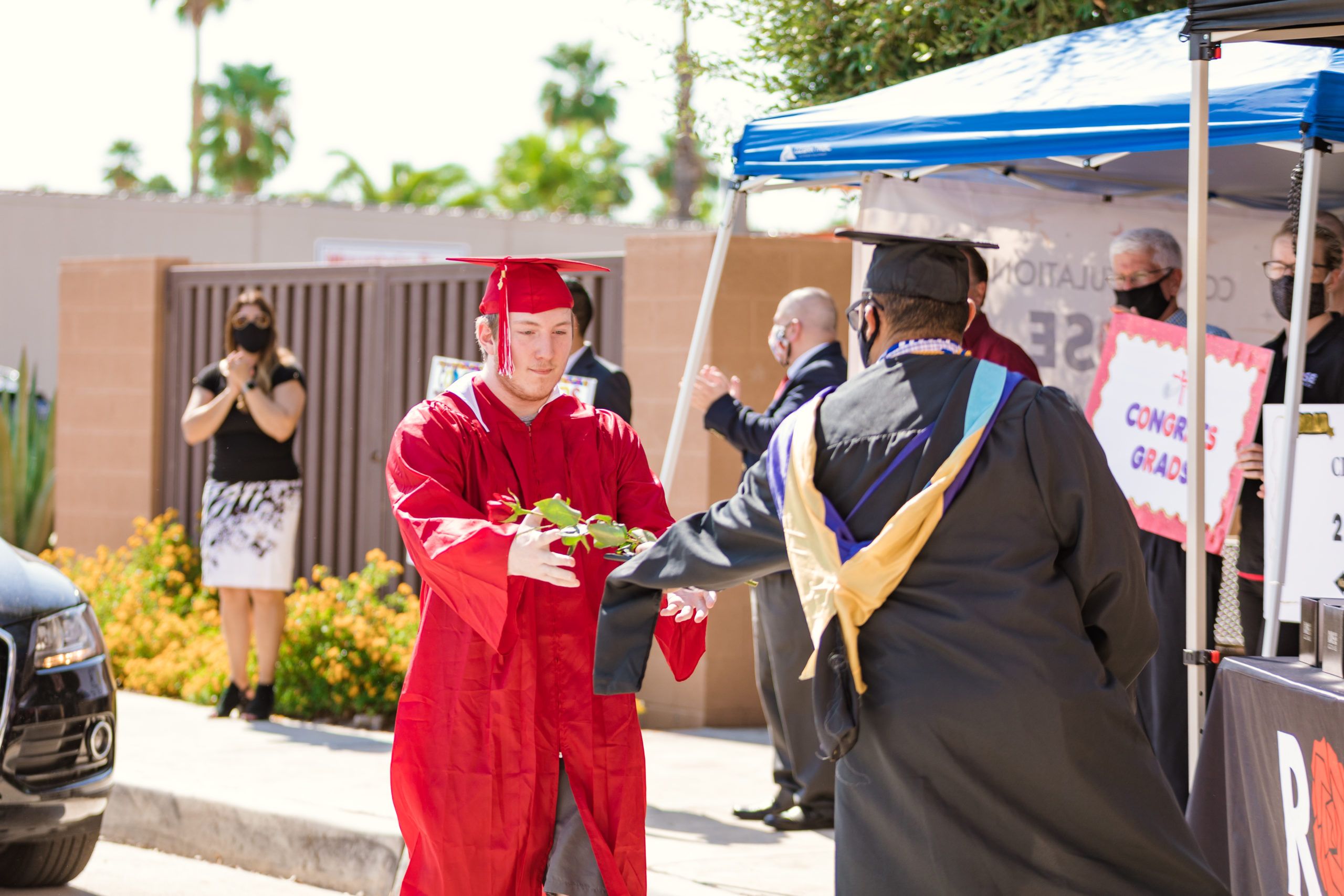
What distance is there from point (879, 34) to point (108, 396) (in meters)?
5.96

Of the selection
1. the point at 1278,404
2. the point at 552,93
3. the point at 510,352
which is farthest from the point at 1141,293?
the point at 552,93

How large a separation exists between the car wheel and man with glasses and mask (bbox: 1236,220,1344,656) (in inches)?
150

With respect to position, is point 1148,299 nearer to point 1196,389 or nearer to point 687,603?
point 1196,389

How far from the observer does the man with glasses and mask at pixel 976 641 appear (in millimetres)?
2924

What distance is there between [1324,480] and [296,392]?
4.97m

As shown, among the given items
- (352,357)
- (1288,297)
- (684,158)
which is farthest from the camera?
(684,158)

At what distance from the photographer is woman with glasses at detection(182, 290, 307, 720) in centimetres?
776

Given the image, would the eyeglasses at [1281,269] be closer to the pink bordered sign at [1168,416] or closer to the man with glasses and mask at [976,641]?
the pink bordered sign at [1168,416]

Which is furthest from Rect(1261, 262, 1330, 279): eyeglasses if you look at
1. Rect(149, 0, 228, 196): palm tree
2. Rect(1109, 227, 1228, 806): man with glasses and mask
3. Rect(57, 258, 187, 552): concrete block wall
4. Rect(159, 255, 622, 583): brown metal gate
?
Rect(149, 0, 228, 196): palm tree

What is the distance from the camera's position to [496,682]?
3.58m

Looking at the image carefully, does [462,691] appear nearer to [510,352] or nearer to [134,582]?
[510,352]

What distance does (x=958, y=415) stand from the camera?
300 centimetres

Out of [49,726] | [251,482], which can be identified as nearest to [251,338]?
[251,482]

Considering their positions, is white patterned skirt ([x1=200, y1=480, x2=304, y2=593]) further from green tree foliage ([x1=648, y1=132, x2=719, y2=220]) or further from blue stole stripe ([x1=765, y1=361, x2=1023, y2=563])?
green tree foliage ([x1=648, y1=132, x2=719, y2=220])
